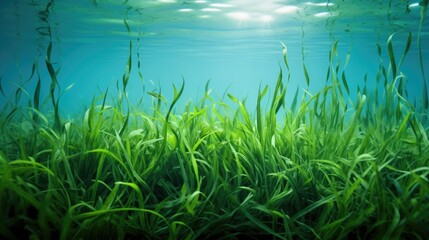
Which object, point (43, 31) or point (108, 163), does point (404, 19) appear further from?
point (43, 31)

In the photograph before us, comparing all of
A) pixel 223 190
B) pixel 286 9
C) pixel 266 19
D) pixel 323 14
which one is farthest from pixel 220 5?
pixel 223 190

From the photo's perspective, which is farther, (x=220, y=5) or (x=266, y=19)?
(x=266, y=19)

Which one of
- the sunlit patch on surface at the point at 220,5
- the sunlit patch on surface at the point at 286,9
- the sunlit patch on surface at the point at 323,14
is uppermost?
the sunlit patch on surface at the point at 220,5

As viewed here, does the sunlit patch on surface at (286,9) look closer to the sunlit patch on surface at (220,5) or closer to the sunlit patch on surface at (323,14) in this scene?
the sunlit patch on surface at (323,14)

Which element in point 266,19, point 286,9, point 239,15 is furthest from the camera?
point 266,19

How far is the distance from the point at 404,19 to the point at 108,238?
1438 cm

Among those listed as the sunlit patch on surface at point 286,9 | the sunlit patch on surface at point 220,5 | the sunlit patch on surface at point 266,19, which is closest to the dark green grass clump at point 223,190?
the sunlit patch on surface at point 220,5

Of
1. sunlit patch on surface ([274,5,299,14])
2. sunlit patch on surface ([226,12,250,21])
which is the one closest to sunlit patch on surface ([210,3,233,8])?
sunlit patch on surface ([226,12,250,21])

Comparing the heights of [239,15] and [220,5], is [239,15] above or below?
below

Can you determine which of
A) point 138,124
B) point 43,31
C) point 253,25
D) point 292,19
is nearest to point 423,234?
point 138,124

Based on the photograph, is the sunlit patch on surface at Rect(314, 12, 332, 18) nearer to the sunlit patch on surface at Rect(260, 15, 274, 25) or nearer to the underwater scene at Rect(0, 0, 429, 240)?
the sunlit patch on surface at Rect(260, 15, 274, 25)

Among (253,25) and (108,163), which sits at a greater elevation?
(253,25)

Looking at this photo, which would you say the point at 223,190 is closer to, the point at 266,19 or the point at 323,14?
the point at 323,14

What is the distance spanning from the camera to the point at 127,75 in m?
3.21
